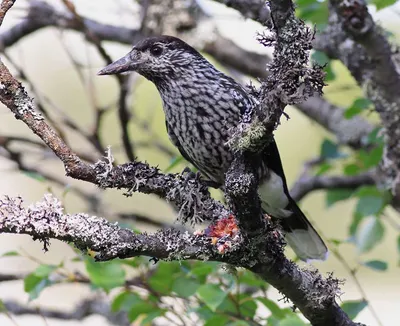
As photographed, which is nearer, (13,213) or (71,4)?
(13,213)

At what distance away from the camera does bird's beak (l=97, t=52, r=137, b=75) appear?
275cm

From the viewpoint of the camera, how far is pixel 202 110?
9.52ft

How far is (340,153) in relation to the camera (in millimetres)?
4125

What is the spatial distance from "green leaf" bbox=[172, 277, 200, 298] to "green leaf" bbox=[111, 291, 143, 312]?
8.2 inches

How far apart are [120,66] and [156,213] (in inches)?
134

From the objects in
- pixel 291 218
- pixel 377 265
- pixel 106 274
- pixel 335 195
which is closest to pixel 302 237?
pixel 291 218

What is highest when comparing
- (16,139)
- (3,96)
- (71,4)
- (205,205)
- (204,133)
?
(71,4)

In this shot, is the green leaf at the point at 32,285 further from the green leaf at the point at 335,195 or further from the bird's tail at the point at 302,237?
the green leaf at the point at 335,195

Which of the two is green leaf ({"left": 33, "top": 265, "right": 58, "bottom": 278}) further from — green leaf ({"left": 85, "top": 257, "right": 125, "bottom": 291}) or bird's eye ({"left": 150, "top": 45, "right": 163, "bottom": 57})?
bird's eye ({"left": 150, "top": 45, "right": 163, "bottom": 57})

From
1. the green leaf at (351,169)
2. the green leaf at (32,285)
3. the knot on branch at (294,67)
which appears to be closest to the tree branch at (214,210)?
the knot on branch at (294,67)

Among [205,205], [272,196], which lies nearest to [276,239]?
[205,205]

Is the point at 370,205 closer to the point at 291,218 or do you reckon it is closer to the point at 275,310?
the point at 291,218

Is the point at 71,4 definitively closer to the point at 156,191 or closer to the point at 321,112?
the point at 321,112

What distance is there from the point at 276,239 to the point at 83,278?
1.19m
